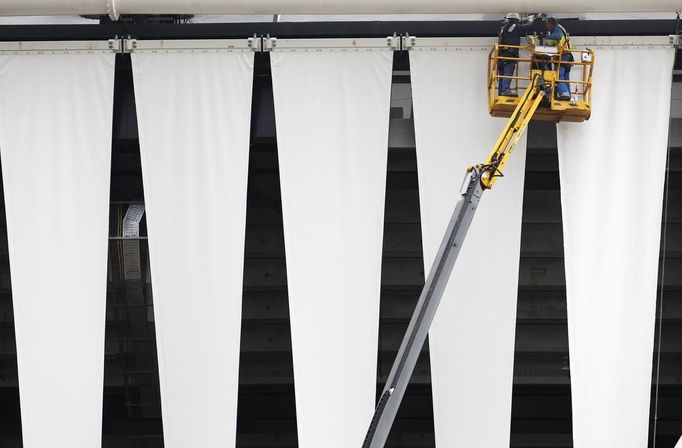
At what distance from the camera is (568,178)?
52.1 feet

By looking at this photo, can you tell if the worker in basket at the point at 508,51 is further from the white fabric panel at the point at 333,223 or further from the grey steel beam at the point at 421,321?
the grey steel beam at the point at 421,321

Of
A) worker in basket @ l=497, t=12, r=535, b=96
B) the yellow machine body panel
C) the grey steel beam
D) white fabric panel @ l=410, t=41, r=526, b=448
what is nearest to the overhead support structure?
worker in basket @ l=497, t=12, r=535, b=96

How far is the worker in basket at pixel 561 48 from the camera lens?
49.9 ft

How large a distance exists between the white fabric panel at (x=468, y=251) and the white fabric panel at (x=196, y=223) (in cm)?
280

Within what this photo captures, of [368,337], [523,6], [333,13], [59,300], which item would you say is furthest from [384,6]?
[59,300]

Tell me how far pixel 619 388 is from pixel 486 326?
2.13 meters

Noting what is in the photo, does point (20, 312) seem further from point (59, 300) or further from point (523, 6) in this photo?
point (523, 6)

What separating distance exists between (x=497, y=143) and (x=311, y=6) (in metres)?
3.53

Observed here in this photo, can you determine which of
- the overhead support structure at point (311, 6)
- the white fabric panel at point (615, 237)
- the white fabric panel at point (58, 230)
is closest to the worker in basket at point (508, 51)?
the overhead support structure at point (311, 6)

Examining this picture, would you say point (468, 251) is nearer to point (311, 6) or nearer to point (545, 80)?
point (545, 80)

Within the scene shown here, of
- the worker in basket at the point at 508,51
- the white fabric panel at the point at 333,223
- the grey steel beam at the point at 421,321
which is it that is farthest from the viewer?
the white fabric panel at the point at 333,223

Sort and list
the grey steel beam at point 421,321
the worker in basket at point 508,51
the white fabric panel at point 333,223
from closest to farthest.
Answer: the grey steel beam at point 421,321 < the worker in basket at point 508,51 < the white fabric panel at point 333,223

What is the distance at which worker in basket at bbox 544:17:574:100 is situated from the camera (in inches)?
598

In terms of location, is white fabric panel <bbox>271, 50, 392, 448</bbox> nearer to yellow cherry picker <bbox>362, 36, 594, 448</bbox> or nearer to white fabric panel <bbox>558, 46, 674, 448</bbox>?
yellow cherry picker <bbox>362, 36, 594, 448</bbox>
